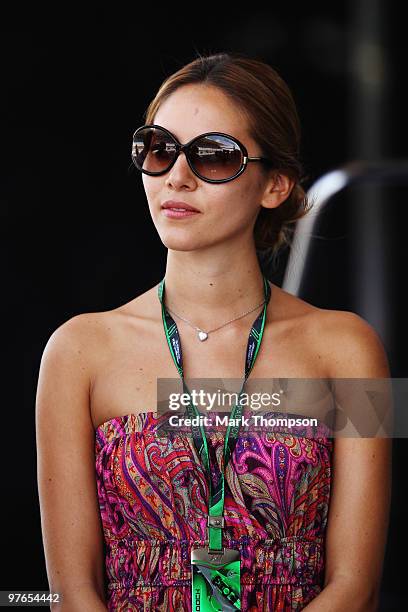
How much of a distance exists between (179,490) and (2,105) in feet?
8.91

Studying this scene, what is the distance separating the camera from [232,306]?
2.46 metres

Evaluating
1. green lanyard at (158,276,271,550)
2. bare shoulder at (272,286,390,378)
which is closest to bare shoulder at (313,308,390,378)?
bare shoulder at (272,286,390,378)

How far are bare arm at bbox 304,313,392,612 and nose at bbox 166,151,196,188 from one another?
2.00 feet

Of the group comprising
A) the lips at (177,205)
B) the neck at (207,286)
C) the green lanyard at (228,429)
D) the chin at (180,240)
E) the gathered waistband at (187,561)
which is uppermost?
the lips at (177,205)

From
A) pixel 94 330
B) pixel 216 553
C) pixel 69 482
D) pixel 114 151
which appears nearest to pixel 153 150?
pixel 94 330

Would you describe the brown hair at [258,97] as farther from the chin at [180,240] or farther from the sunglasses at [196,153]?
the chin at [180,240]

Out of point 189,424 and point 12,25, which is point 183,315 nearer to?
point 189,424

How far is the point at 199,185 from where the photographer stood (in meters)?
2.29

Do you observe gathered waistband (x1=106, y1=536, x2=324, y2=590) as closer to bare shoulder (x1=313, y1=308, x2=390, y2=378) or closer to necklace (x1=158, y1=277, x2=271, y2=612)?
necklace (x1=158, y1=277, x2=271, y2=612)

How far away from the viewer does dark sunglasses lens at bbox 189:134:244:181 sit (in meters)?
2.25

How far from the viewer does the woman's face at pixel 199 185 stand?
7.49 feet

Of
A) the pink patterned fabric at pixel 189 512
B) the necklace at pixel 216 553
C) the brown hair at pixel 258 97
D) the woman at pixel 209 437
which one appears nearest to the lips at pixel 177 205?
the woman at pixel 209 437

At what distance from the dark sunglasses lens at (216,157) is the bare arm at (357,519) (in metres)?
0.57

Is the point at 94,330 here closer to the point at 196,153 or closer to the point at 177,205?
the point at 177,205
